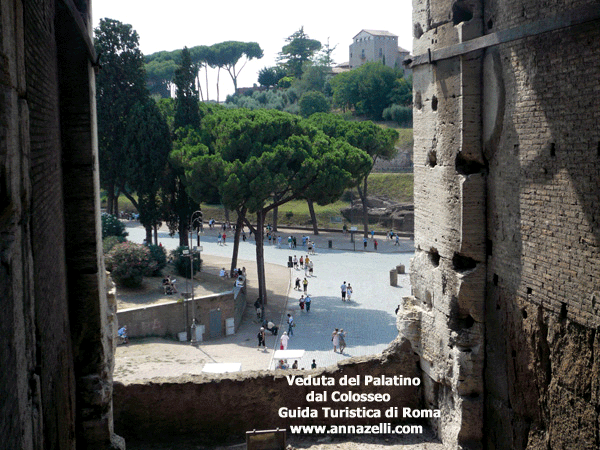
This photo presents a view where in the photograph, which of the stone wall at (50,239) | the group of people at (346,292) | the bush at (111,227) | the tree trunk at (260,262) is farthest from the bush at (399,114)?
the stone wall at (50,239)

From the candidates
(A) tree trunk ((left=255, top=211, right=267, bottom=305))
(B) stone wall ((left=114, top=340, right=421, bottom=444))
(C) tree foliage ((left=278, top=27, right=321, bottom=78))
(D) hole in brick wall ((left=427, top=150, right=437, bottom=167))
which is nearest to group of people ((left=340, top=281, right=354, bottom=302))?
(A) tree trunk ((left=255, top=211, right=267, bottom=305))

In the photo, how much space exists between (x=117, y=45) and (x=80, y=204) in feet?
65.3

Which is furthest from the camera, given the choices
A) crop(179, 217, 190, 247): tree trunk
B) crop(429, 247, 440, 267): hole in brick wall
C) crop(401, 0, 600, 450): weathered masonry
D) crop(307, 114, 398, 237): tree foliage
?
crop(307, 114, 398, 237): tree foliage

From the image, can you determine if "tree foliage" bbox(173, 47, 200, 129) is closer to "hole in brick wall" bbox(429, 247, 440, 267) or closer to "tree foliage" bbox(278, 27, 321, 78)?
"hole in brick wall" bbox(429, 247, 440, 267)

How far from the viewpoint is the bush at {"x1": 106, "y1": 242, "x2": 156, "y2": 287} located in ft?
65.5

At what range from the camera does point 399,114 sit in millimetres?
52812

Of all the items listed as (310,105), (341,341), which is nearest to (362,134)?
(341,341)

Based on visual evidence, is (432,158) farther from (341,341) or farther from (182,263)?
(182,263)

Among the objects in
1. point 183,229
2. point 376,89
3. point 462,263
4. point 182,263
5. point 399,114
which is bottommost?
point 182,263

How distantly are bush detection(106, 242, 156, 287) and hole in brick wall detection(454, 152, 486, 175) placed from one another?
43.4 feet

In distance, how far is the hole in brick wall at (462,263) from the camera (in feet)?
29.2

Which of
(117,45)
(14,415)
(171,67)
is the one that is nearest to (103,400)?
(14,415)

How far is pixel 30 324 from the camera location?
3943 mm

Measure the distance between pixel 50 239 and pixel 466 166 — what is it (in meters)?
5.39
